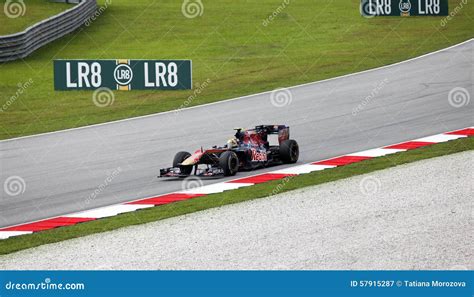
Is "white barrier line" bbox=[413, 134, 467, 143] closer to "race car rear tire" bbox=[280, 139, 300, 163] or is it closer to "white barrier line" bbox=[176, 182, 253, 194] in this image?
"race car rear tire" bbox=[280, 139, 300, 163]

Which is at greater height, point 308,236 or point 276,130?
point 276,130

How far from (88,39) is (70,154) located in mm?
12280

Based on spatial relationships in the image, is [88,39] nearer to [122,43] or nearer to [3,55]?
[122,43]

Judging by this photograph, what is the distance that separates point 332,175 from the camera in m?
16.7

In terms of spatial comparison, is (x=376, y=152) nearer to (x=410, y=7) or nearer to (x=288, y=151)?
(x=288, y=151)

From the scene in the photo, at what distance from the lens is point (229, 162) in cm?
1703

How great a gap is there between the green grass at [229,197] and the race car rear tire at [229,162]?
2.96 feet

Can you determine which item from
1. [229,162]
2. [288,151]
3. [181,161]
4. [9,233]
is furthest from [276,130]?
[9,233]

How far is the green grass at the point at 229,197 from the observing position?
13.5m

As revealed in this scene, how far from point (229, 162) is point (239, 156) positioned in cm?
61

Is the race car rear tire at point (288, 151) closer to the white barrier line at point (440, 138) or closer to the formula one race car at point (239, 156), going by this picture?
the formula one race car at point (239, 156)

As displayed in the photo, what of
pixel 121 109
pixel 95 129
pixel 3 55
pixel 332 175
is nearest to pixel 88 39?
pixel 3 55

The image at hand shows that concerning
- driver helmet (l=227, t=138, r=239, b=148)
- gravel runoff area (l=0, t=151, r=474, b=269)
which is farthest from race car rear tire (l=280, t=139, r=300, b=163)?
gravel runoff area (l=0, t=151, r=474, b=269)

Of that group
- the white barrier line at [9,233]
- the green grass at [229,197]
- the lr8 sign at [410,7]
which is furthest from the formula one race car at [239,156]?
the lr8 sign at [410,7]
